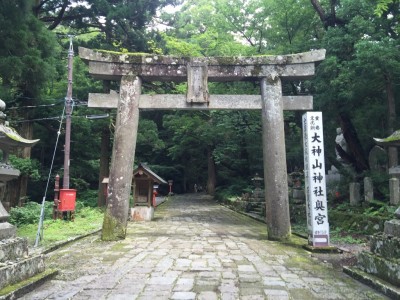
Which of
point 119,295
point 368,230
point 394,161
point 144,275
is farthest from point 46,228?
point 394,161

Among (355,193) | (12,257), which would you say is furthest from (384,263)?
(355,193)

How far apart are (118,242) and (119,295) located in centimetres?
429

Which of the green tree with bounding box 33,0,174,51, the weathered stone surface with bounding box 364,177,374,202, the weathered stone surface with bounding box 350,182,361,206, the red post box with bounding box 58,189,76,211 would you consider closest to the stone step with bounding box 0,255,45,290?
the red post box with bounding box 58,189,76,211

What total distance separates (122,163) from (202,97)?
279 cm

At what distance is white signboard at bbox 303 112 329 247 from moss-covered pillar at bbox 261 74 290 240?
108cm

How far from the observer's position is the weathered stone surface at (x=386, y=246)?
439 centimetres

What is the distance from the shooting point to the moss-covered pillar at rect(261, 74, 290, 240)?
341 inches

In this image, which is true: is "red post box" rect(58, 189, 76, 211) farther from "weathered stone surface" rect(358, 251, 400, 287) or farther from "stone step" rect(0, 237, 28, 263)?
"weathered stone surface" rect(358, 251, 400, 287)

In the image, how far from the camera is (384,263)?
4551 mm

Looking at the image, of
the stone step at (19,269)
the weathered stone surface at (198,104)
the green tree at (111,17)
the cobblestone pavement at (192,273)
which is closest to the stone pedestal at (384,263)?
the cobblestone pavement at (192,273)

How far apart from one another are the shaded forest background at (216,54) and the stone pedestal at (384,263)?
9.72 feet

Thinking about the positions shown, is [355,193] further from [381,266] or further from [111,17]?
[111,17]

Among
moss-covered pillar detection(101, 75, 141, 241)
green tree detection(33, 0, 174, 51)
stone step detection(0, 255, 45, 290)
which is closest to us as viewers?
stone step detection(0, 255, 45, 290)

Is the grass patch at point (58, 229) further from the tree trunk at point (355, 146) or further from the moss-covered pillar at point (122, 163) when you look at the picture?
the tree trunk at point (355, 146)
